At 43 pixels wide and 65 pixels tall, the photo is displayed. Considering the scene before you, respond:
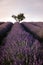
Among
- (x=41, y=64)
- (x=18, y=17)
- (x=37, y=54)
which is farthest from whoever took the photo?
(x=18, y=17)

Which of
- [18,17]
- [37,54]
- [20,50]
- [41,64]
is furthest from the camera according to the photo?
[18,17]

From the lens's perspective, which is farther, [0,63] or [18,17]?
[18,17]

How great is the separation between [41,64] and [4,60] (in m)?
1.13

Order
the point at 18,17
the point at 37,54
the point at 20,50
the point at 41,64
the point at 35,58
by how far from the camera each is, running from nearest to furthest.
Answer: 1. the point at 41,64
2. the point at 35,58
3. the point at 37,54
4. the point at 20,50
5. the point at 18,17

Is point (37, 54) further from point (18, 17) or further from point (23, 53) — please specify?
point (18, 17)

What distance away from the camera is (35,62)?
204 inches

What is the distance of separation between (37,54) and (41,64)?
2.50ft

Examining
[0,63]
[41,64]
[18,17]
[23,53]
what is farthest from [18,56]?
[18,17]

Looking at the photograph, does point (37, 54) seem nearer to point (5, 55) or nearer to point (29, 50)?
point (29, 50)

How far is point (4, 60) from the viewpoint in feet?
18.9

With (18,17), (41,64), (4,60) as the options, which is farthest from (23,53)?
(18,17)

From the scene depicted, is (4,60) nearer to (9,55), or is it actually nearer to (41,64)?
(9,55)

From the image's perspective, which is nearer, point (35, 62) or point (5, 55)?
point (35, 62)

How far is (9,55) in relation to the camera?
5.97 m
